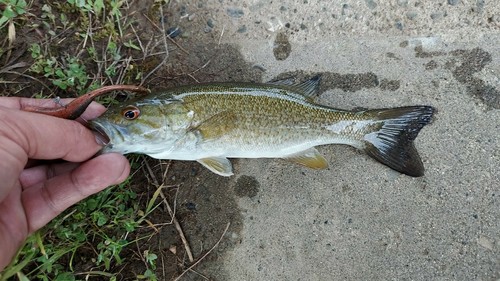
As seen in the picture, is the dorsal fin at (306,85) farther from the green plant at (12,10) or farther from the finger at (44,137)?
the green plant at (12,10)

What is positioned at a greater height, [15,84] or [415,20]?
[415,20]


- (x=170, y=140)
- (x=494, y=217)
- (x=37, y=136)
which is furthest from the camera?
(x=494, y=217)

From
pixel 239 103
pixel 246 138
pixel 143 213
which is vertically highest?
pixel 239 103

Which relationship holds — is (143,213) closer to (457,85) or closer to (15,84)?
(15,84)

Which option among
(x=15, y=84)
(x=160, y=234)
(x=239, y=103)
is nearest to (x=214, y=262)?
(x=160, y=234)

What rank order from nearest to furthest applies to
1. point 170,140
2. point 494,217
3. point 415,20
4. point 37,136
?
point 37,136
point 170,140
point 494,217
point 415,20

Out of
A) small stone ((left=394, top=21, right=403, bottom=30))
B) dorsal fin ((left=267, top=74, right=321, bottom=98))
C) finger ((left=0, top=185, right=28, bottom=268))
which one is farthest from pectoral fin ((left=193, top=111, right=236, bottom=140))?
small stone ((left=394, top=21, right=403, bottom=30))

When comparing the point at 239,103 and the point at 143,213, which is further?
the point at 143,213

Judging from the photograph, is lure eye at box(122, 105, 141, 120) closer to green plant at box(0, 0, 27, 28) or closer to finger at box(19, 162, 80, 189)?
finger at box(19, 162, 80, 189)
